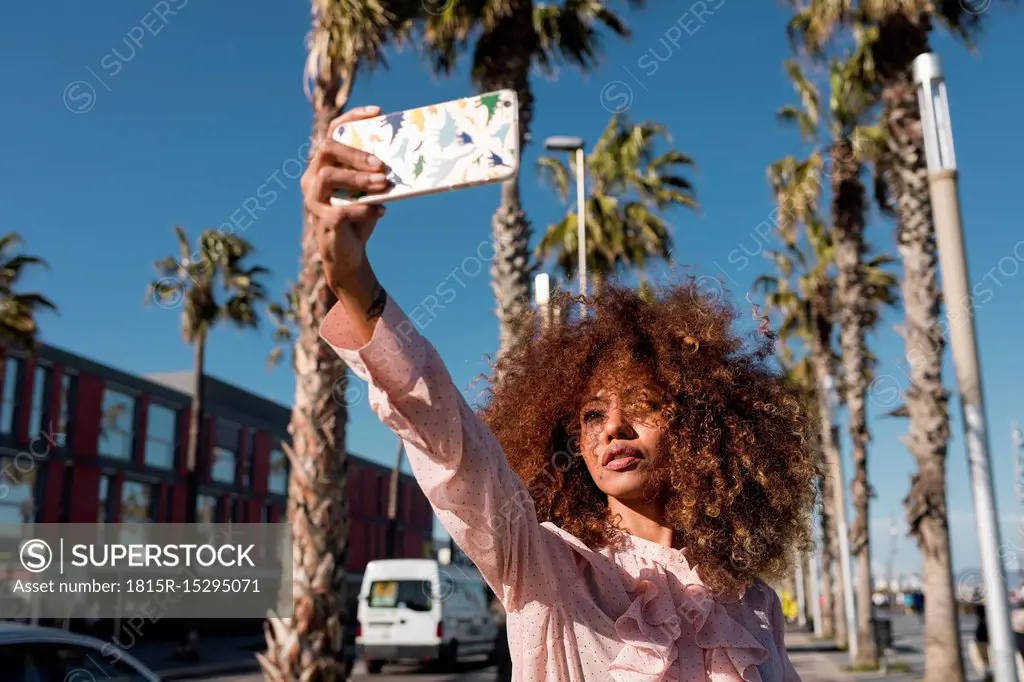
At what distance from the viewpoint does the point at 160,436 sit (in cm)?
3500

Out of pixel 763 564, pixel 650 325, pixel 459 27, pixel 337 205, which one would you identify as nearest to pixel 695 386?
pixel 650 325

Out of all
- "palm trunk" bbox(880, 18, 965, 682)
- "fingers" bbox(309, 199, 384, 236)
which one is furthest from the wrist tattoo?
"palm trunk" bbox(880, 18, 965, 682)

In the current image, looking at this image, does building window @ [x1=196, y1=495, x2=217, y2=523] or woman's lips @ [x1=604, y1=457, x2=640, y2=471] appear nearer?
woman's lips @ [x1=604, y1=457, x2=640, y2=471]

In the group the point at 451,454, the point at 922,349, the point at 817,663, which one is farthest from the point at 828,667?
the point at 451,454

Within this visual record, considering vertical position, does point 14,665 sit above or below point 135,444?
below

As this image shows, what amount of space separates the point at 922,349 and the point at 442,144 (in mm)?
11556

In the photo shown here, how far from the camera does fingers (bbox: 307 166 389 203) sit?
1.31 m

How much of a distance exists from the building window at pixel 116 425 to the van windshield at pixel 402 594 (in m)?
15.4

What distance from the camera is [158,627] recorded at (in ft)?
103

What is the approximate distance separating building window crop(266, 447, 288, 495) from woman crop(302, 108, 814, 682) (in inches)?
1693

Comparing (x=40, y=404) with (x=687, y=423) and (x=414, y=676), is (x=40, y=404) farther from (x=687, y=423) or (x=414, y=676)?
(x=687, y=423)

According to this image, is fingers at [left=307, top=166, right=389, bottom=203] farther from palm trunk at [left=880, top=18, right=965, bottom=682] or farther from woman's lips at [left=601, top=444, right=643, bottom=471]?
palm trunk at [left=880, top=18, right=965, bottom=682]

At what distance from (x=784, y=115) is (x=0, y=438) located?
22.0m

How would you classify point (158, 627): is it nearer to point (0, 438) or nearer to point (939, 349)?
point (0, 438)
